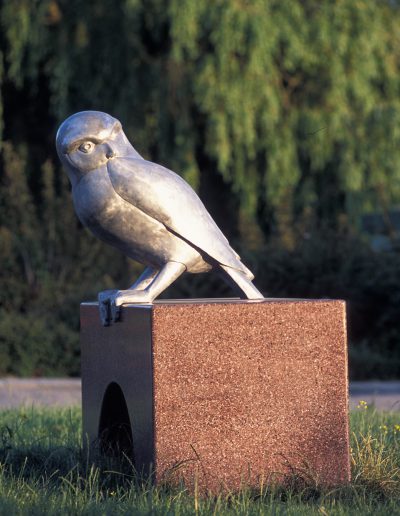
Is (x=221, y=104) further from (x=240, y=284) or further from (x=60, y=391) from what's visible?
(x=240, y=284)

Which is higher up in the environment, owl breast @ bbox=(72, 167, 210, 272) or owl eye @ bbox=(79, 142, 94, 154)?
owl eye @ bbox=(79, 142, 94, 154)

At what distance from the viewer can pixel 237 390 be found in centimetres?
478

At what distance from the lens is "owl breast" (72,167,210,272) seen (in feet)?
16.5

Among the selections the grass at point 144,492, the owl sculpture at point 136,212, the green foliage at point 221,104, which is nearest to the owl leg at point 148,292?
the owl sculpture at point 136,212

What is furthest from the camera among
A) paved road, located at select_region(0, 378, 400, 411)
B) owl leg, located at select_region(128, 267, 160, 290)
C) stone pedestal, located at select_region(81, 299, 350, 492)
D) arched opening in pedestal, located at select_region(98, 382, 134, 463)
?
paved road, located at select_region(0, 378, 400, 411)

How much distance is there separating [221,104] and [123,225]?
9435 millimetres

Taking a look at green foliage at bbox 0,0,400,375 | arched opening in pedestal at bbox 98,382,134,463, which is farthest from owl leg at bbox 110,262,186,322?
green foliage at bbox 0,0,400,375

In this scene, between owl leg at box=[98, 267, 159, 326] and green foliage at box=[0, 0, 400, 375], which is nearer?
owl leg at box=[98, 267, 159, 326]

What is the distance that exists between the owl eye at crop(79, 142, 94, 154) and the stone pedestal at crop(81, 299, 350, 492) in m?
0.81

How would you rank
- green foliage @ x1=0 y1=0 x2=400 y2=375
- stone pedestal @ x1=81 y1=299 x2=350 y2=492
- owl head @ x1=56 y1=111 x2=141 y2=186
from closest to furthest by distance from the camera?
1. stone pedestal @ x1=81 y1=299 x2=350 y2=492
2. owl head @ x1=56 y1=111 x2=141 y2=186
3. green foliage @ x1=0 y1=0 x2=400 y2=375

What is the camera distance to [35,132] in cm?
1642

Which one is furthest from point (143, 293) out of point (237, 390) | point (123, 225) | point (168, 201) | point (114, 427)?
point (114, 427)

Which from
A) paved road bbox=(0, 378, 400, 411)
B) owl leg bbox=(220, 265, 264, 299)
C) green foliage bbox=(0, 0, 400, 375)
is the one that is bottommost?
paved road bbox=(0, 378, 400, 411)

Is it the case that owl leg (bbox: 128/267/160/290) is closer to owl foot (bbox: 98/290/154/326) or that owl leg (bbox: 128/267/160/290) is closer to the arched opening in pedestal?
owl foot (bbox: 98/290/154/326)
